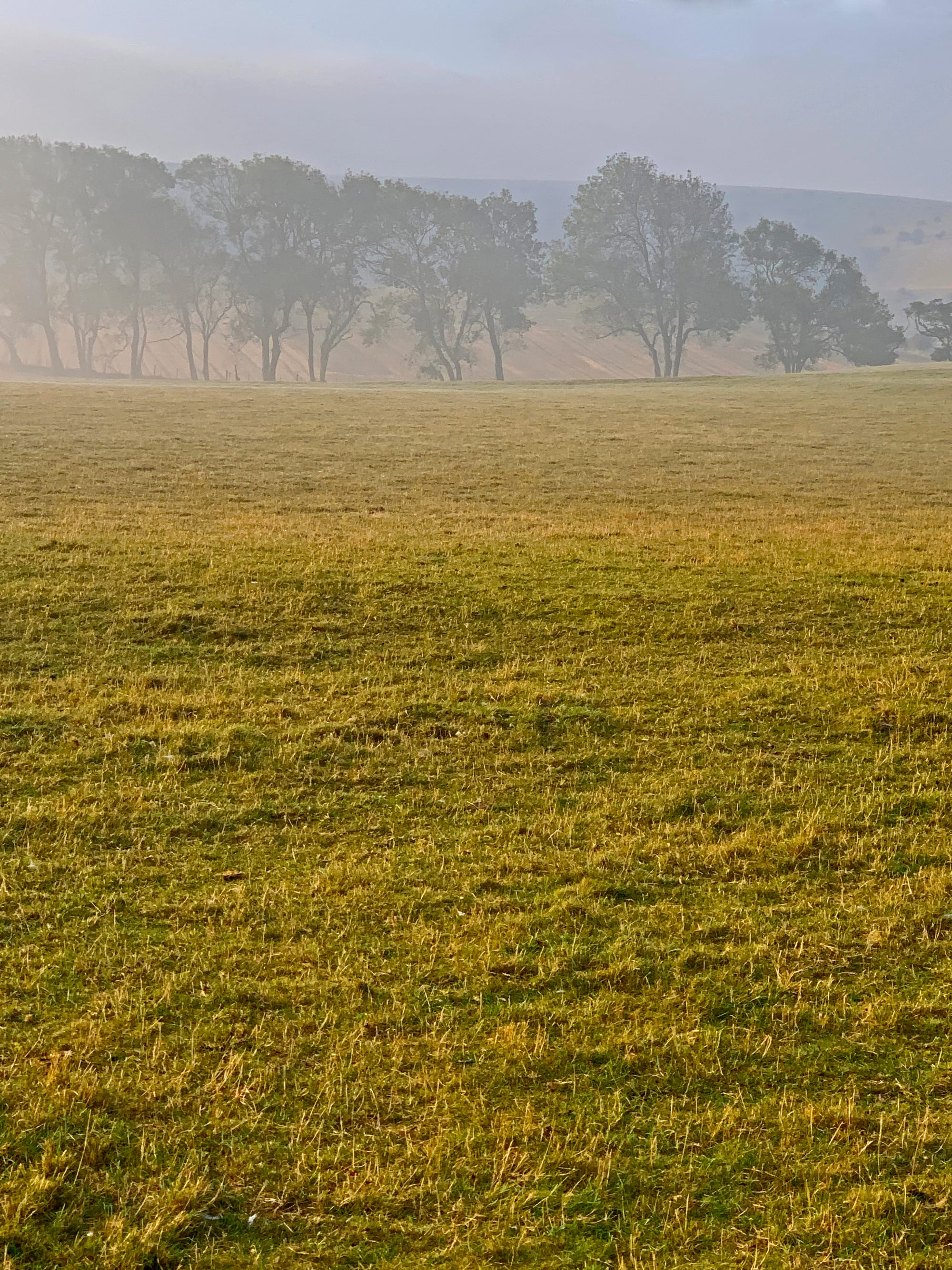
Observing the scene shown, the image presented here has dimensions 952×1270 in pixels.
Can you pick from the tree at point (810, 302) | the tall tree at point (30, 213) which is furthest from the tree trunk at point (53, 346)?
the tree at point (810, 302)

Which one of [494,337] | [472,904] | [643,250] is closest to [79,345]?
[494,337]

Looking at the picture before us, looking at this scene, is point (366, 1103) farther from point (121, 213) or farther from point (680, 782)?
point (121, 213)

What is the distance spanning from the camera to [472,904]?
24.8 feet

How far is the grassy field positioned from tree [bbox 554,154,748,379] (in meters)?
81.2

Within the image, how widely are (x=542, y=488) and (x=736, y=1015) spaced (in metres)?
22.5

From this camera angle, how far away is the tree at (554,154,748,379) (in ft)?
311

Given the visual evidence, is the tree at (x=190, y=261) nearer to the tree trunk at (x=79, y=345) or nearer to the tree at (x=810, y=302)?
the tree trunk at (x=79, y=345)

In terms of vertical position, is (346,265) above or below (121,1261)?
above

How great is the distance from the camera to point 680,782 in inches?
384

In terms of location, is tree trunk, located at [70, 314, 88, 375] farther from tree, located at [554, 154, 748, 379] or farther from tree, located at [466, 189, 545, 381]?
tree, located at [554, 154, 748, 379]

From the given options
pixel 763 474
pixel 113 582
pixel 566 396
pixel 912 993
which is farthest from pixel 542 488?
pixel 566 396

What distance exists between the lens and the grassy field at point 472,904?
16.0ft

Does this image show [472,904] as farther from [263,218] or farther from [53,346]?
[53,346]

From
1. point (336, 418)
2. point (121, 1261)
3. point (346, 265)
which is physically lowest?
point (121, 1261)
